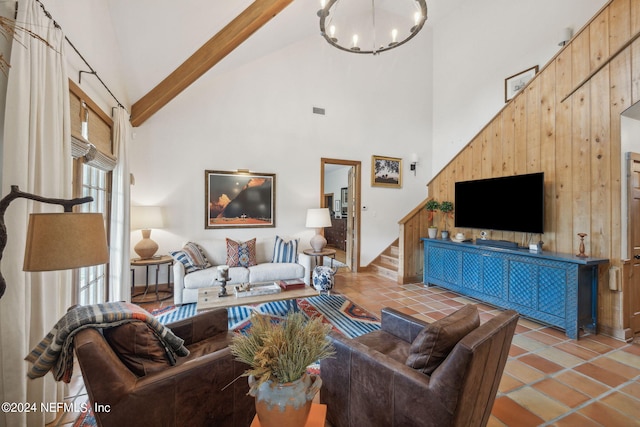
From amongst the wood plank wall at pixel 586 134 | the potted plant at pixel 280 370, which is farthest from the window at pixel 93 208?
the wood plank wall at pixel 586 134

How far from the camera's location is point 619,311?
2.88 m

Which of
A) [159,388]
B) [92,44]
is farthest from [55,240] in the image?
[92,44]

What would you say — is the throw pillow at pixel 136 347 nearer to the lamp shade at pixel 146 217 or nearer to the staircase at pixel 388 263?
the lamp shade at pixel 146 217

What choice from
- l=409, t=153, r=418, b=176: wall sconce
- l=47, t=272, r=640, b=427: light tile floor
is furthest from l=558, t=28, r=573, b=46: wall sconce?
l=47, t=272, r=640, b=427: light tile floor

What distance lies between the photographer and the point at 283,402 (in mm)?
955

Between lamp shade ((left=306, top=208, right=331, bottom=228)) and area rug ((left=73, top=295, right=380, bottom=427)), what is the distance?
1300 millimetres

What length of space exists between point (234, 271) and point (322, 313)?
4.76 ft

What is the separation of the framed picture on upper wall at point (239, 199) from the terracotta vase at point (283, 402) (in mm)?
4188

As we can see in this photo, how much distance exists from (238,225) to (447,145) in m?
4.81

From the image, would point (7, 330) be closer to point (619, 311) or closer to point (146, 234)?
point (146, 234)

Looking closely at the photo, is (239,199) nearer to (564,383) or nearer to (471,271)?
(471,271)

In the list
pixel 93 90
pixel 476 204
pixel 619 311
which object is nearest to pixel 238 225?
pixel 93 90

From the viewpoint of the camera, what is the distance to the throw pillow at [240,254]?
4316 millimetres

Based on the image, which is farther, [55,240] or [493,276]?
[493,276]
